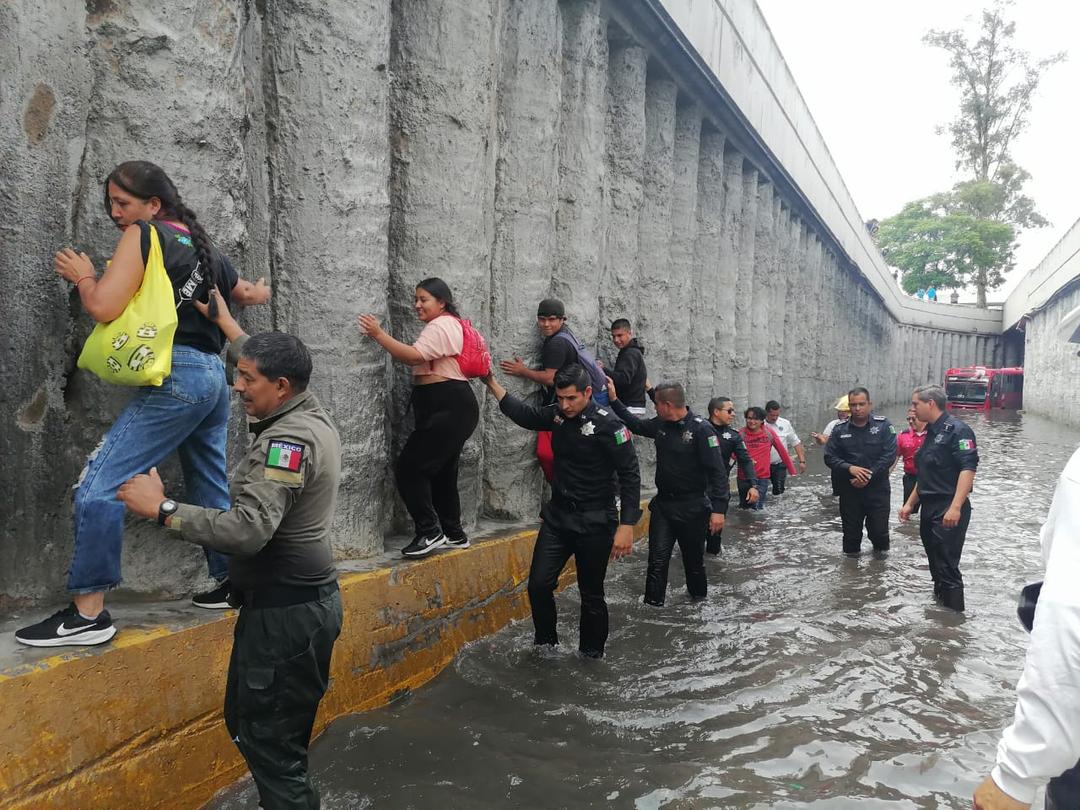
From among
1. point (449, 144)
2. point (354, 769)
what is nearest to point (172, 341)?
point (354, 769)

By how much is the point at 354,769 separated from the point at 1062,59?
50.5m

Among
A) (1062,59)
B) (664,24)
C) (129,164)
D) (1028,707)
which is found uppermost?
(1062,59)

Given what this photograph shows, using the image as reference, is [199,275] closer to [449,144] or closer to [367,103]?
[367,103]

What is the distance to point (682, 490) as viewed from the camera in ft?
22.3

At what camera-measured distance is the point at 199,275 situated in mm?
3570

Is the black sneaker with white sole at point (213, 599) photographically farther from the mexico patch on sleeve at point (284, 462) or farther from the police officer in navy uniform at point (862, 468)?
the police officer in navy uniform at point (862, 468)

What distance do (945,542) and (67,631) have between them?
6.22 m

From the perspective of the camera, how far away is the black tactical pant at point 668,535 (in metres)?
6.75

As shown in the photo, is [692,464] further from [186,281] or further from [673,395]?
[186,281]

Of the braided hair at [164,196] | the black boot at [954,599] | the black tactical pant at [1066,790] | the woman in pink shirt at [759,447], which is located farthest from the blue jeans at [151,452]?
the woman in pink shirt at [759,447]

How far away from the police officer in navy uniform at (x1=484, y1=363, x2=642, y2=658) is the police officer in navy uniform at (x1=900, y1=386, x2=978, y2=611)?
2890 millimetres

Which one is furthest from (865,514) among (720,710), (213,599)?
(213,599)

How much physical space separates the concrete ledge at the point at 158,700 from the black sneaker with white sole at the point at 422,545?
19 centimetres

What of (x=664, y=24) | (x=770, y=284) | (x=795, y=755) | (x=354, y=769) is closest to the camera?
(x=354, y=769)
